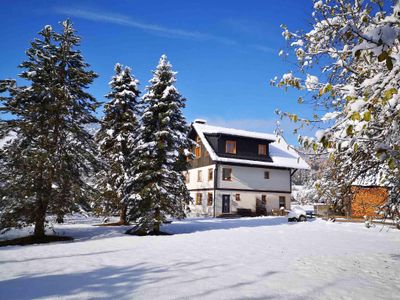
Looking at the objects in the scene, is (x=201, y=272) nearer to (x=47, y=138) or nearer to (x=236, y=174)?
(x=47, y=138)

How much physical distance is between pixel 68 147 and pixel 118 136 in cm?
632

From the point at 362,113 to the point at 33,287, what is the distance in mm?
7584

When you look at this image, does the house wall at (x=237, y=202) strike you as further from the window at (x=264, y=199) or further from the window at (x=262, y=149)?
the window at (x=262, y=149)

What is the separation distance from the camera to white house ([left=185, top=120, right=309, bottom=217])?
3250 cm

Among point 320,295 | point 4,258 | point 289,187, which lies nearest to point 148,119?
point 4,258

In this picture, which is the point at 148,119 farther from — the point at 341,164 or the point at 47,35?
the point at 341,164

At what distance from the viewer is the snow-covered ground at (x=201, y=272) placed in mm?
6398

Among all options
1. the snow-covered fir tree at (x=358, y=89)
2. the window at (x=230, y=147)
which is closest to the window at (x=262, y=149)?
the window at (x=230, y=147)

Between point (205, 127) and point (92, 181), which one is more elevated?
point (205, 127)

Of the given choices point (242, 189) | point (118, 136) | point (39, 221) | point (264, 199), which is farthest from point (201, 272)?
point (264, 199)

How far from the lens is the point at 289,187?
35.6 meters

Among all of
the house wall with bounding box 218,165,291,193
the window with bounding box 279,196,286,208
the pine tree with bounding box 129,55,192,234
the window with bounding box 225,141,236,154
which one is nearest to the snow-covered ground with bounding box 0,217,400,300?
the pine tree with bounding box 129,55,192,234

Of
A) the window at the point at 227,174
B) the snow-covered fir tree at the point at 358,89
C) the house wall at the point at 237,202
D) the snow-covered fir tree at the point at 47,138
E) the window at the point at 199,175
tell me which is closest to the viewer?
the snow-covered fir tree at the point at 358,89

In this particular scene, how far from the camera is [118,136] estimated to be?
23297 millimetres
